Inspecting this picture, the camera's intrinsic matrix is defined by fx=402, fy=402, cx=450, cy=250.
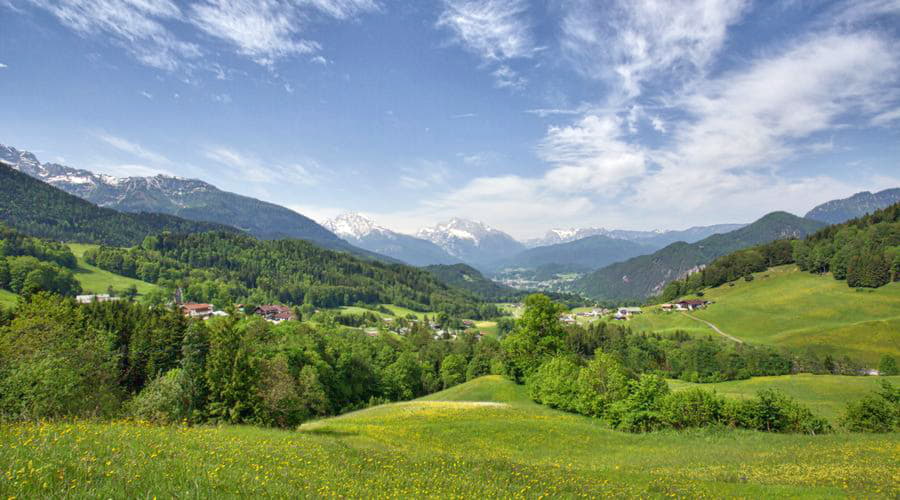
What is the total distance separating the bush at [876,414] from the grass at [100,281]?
205m

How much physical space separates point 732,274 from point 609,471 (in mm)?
213446

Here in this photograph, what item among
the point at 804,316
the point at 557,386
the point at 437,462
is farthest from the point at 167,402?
the point at 804,316

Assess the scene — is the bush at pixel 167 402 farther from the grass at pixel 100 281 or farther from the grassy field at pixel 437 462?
the grass at pixel 100 281

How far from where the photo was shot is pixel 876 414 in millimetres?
35125

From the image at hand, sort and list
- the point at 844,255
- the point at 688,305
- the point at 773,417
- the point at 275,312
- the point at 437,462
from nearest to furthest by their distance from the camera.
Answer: the point at 437,462 → the point at 773,417 → the point at 844,255 → the point at 688,305 → the point at 275,312

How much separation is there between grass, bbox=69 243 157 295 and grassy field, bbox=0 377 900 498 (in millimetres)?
179031

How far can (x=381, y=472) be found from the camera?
45.3ft

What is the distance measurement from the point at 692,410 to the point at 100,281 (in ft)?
693

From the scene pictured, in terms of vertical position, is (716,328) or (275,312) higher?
(716,328)

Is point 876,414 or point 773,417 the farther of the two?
point 876,414

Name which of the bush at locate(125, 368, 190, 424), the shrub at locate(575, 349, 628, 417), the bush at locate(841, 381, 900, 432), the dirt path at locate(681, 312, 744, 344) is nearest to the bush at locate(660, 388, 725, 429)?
the shrub at locate(575, 349, 628, 417)

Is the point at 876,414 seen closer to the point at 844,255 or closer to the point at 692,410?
the point at 692,410

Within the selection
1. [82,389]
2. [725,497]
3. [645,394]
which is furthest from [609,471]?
[82,389]

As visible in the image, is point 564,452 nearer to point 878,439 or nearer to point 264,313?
point 878,439
